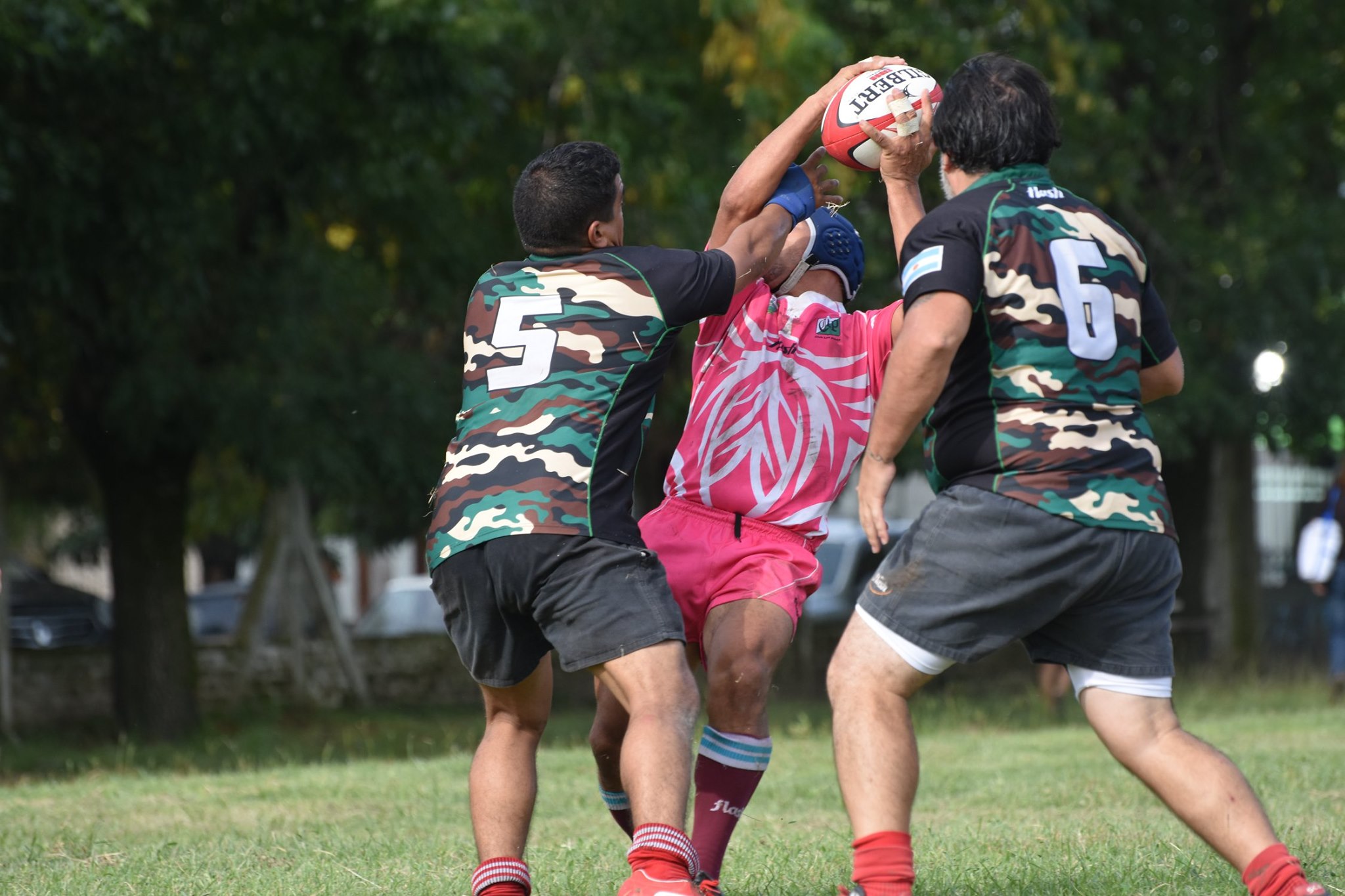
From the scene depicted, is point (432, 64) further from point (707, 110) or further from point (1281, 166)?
point (1281, 166)

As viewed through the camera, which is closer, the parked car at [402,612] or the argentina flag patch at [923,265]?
the argentina flag patch at [923,265]

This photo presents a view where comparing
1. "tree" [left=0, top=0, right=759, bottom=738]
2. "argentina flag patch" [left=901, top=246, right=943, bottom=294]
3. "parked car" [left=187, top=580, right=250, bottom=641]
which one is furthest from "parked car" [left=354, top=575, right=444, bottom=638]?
"argentina flag patch" [left=901, top=246, right=943, bottom=294]

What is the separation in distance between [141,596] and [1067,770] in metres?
9.26

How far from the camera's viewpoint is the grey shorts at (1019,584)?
12.6 ft

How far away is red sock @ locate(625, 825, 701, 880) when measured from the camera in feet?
12.9

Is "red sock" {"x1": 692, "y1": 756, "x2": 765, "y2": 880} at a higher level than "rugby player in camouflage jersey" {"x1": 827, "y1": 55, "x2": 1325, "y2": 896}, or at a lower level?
lower

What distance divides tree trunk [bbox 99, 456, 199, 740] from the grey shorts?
1170 cm

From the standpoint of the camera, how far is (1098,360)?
391cm

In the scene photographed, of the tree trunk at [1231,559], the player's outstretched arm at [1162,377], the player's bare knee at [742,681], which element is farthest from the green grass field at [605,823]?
the tree trunk at [1231,559]

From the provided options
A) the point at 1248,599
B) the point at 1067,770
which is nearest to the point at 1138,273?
the point at 1067,770

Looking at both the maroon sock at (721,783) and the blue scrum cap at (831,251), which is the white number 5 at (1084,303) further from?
the maroon sock at (721,783)

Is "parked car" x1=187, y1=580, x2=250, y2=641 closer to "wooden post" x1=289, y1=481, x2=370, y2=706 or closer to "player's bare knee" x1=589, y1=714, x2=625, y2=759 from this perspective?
"wooden post" x1=289, y1=481, x2=370, y2=706

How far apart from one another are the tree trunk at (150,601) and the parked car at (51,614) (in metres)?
9.16

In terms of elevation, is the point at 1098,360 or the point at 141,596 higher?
the point at 1098,360
